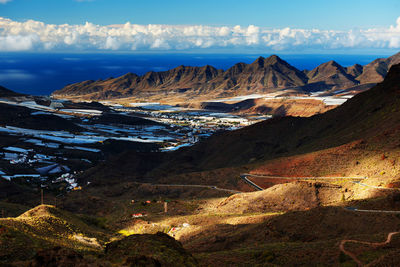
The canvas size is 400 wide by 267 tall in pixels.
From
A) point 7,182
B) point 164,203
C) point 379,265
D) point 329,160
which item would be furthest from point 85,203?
point 379,265

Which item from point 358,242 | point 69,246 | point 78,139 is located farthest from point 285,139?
point 69,246

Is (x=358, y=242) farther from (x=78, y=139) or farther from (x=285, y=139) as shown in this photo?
(x=78, y=139)

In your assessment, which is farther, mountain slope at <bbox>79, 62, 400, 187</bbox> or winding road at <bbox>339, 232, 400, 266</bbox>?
mountain slope at <bbox>79, 62, 400, 187</bbox>

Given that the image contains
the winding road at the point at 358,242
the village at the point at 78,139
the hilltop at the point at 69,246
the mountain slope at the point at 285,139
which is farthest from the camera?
the village at the point at 78,139

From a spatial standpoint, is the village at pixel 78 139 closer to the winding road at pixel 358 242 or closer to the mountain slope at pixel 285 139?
the mountain slope at pixel 285 139

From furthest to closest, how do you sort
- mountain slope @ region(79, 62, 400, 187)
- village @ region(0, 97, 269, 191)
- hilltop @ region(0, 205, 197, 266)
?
village @ region(0, 97, 269, 191) < mountain slope @ region(79, 62, 400, 187) < hilltop @ region(0, 205, 197, 266)

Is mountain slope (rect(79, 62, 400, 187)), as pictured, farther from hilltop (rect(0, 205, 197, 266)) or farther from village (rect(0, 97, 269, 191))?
hilltop (rect(0, 205, 197, 266))

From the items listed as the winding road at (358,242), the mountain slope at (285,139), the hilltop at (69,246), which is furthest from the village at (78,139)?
the winding road at (358,242)

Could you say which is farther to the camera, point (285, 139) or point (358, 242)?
point (285, 139)

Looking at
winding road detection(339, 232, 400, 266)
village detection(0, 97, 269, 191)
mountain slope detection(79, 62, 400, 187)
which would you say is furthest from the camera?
village detection(0, 97, 269, 191)

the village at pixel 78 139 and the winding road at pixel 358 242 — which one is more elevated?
the winding road at pixel 358 242

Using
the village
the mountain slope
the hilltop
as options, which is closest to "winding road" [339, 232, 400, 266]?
the hilltop
